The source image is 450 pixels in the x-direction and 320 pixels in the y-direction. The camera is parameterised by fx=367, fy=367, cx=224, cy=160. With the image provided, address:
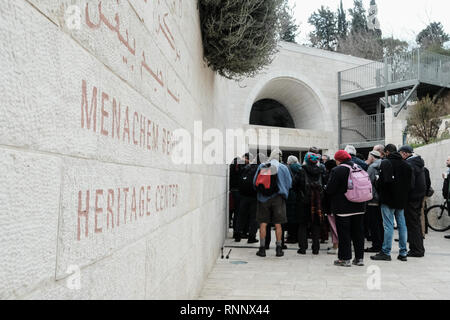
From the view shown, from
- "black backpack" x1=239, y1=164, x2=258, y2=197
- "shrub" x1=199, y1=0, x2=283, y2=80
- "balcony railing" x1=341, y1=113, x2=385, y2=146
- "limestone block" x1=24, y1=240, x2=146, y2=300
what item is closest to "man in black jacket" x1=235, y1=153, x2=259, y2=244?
"black backpack" x1=239, y1=164, x2=258, y2=197

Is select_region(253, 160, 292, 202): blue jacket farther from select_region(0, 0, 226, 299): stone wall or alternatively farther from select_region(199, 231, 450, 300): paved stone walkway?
select_region(0, 0, 226, 299): stone wall

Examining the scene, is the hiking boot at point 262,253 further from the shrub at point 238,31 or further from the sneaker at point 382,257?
the shrub at point 238,31

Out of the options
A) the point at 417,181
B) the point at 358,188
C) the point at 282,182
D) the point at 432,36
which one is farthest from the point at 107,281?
the point at 432,36

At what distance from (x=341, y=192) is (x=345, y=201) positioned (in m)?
0.14

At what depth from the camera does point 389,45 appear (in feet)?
112

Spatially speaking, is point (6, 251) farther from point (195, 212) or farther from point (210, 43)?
point (210, 43)

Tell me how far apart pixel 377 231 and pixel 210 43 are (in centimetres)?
460

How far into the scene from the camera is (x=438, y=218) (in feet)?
31.2

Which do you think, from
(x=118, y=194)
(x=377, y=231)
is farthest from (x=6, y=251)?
(x=377, y=231)

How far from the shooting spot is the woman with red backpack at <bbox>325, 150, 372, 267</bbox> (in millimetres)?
5324

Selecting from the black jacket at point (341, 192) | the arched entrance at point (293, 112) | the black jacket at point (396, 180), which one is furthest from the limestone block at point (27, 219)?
the arched entrance at point (293, 112)

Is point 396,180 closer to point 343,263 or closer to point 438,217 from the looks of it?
point 343,263

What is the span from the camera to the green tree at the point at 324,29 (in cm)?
4158

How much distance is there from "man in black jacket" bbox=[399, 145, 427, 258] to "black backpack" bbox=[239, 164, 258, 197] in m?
2.67
